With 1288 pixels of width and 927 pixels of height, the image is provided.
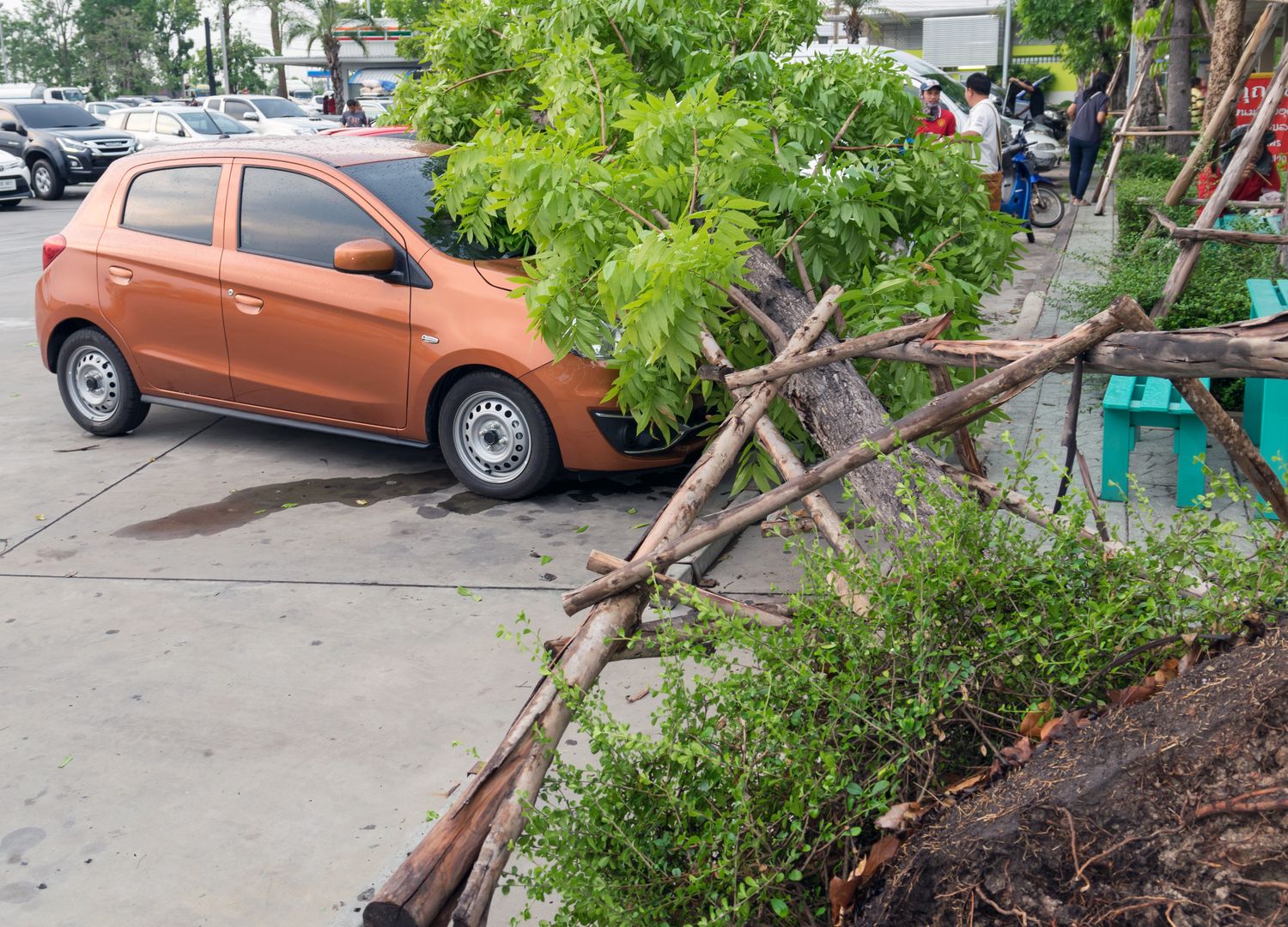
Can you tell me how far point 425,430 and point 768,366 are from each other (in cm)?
308

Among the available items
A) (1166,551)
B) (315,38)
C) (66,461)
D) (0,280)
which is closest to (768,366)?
(1166,551)

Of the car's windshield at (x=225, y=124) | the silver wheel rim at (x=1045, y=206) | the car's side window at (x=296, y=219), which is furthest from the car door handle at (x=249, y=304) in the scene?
the car's windshield at (x=225, y=124)

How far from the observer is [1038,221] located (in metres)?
17.0

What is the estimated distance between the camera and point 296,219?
23.1 ft

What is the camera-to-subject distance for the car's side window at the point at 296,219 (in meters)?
6.87

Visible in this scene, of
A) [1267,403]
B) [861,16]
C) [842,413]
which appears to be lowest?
[1267,403]

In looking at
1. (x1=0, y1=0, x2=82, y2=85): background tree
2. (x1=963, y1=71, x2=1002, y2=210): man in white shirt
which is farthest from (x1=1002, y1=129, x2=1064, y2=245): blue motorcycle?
(x1=0, y1=0, x2=82, y2=85): background tree

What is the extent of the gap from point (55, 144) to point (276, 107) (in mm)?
11958

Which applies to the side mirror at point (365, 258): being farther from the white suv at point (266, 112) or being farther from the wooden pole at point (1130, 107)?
the white suv at point (266, 112)

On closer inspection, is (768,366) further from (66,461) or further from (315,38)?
(315,38)

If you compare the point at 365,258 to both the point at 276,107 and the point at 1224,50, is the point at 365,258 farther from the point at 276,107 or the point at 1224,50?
the point at 276,107

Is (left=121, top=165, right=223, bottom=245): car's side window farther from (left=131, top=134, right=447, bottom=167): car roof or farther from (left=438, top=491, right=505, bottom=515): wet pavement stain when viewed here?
(left=438, top=491, right=505, bottom=515): wet pavement stain

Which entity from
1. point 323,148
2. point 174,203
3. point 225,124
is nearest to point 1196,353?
point 323,148

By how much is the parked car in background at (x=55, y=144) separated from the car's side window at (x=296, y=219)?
20966 mm
